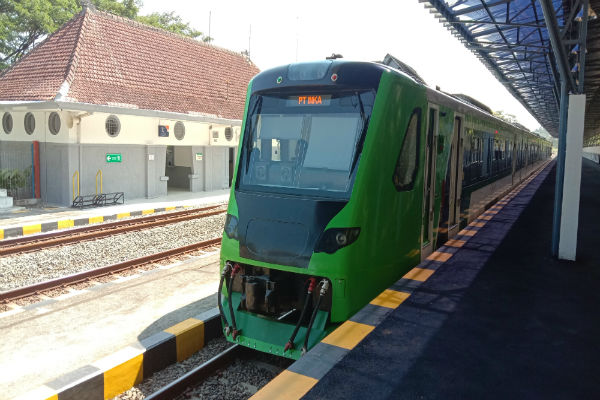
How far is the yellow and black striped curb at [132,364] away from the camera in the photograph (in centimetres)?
413

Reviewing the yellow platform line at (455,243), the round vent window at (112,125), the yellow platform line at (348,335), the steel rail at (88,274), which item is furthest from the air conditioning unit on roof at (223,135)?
the yellow platform line at (348,335)

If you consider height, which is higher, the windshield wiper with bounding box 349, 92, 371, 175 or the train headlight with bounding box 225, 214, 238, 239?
the windshield wiper with bounding box 349, 92, 371, 175

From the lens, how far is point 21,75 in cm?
1762

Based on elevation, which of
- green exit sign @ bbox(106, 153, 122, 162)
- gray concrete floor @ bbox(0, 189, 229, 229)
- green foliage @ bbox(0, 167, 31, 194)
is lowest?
gray concrete floor @ bbox(0, 189, 229, 229)

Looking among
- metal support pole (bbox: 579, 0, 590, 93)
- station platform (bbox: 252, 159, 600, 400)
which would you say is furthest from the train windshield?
metal support pole (bbox: 579, 0, 590, 93)

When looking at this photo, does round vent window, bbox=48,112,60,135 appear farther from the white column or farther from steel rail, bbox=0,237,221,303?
the white column

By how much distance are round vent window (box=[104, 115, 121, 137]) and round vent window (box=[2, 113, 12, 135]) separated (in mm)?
3733

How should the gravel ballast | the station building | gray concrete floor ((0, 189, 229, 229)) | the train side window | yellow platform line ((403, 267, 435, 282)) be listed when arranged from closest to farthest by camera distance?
the train side window < yellow platform line ((403, 267, 435, 282)) < the gravel ballast < gray concrete floor ((0, 189, 229, 229)) < the station building

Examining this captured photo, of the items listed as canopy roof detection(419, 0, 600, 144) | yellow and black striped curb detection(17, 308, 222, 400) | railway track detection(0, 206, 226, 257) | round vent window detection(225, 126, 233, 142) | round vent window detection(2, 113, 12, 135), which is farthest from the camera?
round vent window detection(225, 126, 233, 142)

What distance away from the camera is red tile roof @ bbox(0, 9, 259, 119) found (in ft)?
54.0

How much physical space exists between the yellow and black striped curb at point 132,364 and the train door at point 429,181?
3036mm

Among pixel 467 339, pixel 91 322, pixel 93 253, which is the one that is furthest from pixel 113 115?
pixel 467 339

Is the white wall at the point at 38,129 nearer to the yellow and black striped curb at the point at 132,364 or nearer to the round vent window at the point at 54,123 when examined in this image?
the round vent window at the point at 54,123

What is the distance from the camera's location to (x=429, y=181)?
6.65m
